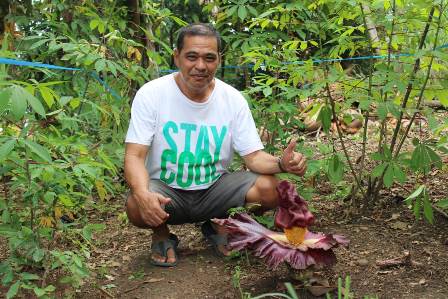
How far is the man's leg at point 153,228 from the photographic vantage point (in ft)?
9.57

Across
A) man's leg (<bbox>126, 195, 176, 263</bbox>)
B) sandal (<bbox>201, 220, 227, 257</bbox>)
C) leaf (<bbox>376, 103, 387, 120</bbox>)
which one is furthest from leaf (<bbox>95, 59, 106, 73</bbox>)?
leaf (<bbox>376, 103, 387, 120</bbox>)

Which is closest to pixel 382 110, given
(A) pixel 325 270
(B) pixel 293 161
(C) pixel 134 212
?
(B) pixel 293 161

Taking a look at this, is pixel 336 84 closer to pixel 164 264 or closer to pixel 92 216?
pixel 164 264

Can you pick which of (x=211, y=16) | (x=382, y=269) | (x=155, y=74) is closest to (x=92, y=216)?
(x=155, y=74)

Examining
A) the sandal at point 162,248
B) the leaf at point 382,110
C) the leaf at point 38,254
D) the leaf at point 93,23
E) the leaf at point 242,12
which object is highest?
the leaf at point 242,12

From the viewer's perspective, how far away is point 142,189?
2.76 metres

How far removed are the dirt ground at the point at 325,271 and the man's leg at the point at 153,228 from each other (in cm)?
6

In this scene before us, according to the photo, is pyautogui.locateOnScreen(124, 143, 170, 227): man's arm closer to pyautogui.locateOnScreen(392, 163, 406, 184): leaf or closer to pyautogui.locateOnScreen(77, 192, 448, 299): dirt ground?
pyautogui.locateOnScreen(77, 192, 448, 299): dirt ground

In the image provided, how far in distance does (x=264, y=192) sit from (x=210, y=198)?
0.98 ft

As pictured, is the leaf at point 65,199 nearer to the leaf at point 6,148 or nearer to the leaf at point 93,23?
the leaf at point 6,148

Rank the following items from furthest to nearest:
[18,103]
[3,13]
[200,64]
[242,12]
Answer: [3,13]
[242,12]
[200,64]
[18,103]

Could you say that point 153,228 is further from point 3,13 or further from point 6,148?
point 3,13

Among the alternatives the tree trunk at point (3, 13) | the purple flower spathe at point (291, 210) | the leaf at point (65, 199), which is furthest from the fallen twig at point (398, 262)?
the tree trunk at point (3, 13)

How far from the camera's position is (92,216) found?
4098 millimetres
